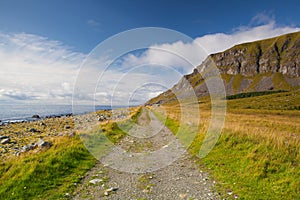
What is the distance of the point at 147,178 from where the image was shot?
10.0m

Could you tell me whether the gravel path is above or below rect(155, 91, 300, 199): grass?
below

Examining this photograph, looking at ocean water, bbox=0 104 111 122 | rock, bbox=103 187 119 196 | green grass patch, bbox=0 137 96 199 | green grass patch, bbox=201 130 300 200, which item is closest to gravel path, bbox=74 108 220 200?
rock, bbox=103 187 119 196

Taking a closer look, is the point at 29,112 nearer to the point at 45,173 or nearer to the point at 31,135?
the point at 31,135

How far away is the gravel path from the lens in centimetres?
817

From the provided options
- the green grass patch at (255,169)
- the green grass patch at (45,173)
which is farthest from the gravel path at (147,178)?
the green grass patch at (255,169)

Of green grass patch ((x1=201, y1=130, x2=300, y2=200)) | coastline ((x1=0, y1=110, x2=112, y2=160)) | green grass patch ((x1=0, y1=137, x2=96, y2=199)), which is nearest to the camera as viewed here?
green grass patch ((x1=201, y1=130, x2=300, y2=200))

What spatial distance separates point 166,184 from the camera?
361 inches

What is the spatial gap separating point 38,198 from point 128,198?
10.8ft

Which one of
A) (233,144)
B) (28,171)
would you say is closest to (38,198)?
(28,171)

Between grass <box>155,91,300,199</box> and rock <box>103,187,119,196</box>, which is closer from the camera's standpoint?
grass <box>155,91,300,199</box>

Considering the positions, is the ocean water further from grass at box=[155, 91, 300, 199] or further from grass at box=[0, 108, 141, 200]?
grass at box=[155, 91, 300, 199]

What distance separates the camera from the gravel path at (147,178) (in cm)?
817

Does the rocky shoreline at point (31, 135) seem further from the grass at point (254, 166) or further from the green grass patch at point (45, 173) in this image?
the grass at point (254, 166)

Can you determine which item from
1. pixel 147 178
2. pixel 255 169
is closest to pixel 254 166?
pixel 255 169
